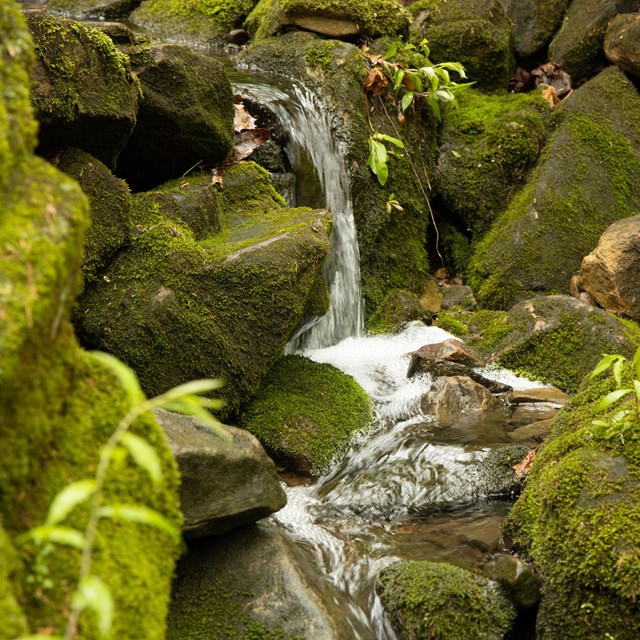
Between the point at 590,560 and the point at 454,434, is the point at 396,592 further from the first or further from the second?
the point at 454,434

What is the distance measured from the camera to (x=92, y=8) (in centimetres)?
1177

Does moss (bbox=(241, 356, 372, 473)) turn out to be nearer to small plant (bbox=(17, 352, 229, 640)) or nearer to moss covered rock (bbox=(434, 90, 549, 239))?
small plant (bbox=(17, 352, 229, 640))

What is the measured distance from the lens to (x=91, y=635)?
1.70m

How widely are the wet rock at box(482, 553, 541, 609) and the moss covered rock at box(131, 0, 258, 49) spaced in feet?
29.5

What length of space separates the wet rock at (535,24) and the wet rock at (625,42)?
36.3 inches

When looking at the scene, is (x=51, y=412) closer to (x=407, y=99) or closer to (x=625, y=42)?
(x=407, y=99)

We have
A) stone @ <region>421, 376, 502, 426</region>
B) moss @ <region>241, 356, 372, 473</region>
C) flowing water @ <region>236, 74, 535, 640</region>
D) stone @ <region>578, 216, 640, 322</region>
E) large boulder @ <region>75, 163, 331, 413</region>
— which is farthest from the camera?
stone @ <region>578, 216, 640, 322</region>

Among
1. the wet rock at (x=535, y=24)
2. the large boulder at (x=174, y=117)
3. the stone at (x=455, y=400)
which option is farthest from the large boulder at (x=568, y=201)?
the large boulder at (x=174, y=117)

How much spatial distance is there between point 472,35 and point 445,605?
731 cm

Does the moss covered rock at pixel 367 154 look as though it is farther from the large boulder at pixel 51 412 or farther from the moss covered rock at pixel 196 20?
the large boulder at pixel 51 412

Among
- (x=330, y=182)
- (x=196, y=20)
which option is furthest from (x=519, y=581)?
(x=196, y=20)

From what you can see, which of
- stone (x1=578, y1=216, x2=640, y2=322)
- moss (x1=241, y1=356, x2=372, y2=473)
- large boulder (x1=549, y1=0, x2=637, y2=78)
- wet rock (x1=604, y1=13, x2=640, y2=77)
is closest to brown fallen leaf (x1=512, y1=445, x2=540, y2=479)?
moss (x1=241, y1=356, x2=372, y2=473)

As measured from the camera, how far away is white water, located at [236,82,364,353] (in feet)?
22.2

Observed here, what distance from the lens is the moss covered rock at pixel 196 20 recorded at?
35.8 feet
